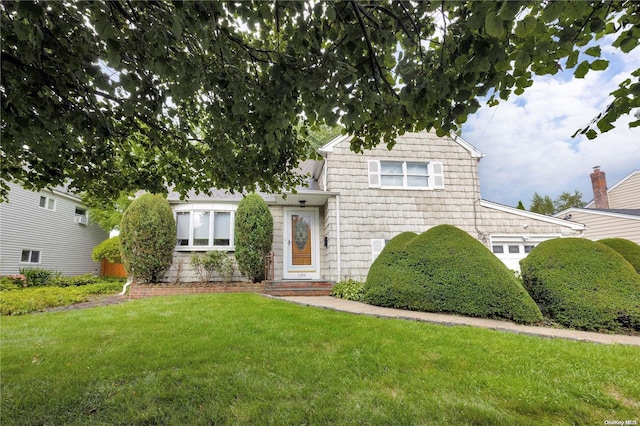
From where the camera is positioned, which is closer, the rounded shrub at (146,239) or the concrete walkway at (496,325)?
the concrete walkway at (496,325)

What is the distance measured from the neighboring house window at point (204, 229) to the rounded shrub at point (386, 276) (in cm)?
534

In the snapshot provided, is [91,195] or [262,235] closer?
[91,195]

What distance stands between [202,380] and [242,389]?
0.44 meters

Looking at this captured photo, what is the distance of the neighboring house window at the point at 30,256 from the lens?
40.4 ft

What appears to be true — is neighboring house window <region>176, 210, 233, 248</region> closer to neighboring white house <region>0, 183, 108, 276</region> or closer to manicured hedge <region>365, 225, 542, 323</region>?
neighboring white house <region>0, 183, 108, 276</region>

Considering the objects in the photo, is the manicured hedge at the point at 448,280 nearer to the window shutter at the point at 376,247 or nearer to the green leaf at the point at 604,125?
the window shutter at the point at 376,247

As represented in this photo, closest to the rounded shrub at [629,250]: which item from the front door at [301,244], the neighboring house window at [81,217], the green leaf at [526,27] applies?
the green leaf at [526,27]

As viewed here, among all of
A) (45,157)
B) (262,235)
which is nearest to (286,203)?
(262,235)

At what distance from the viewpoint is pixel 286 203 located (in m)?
10.1

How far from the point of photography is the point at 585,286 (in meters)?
5.09

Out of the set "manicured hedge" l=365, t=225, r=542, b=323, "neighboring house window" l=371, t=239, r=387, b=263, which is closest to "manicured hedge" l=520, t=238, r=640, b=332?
"manicured hedge" l=365, t=225, r=542, b=323

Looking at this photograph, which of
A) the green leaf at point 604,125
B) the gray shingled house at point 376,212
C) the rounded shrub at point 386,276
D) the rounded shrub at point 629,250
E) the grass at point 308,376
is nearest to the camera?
the green leaf at point 604,125

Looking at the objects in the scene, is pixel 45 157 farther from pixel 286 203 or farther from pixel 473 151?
pixel 473 151

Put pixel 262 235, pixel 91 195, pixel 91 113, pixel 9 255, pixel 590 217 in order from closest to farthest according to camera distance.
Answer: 1. pixel 91 113
2. pixel 91 195
3. pixel 262 235
4. pixel 9 255
5. pixel 590 217
